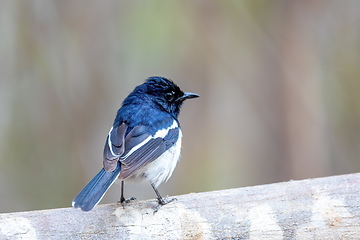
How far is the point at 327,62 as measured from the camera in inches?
283

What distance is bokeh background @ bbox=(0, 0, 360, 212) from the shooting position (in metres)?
6.37

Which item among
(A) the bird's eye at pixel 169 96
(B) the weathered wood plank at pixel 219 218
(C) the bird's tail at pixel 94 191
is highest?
(A) the bird's eye at pixel 169 96

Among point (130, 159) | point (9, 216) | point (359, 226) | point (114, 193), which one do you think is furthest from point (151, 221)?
point (114, 193)

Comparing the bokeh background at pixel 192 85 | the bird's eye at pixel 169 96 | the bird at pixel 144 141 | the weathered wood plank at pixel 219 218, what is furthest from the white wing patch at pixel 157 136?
the bokeh background at pixel 192 85

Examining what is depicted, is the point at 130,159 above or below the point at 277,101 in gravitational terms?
above

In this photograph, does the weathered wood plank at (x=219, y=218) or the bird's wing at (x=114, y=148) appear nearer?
the weathered wood plank at (x=219, y=218)

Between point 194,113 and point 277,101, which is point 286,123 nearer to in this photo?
point 277,101

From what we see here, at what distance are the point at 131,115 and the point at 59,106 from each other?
3.03 metres

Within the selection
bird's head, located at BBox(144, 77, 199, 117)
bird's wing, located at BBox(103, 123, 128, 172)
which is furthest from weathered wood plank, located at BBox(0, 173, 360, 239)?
bird's head, located at BBox(144, 77, 199, 117)

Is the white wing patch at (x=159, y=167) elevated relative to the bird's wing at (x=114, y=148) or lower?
lower

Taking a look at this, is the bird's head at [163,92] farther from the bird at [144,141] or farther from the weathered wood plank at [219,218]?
the weathered wood plank at [219,218]

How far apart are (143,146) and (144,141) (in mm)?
71

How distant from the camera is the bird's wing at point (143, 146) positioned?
3176 millimetres

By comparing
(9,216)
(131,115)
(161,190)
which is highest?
(131,115)
